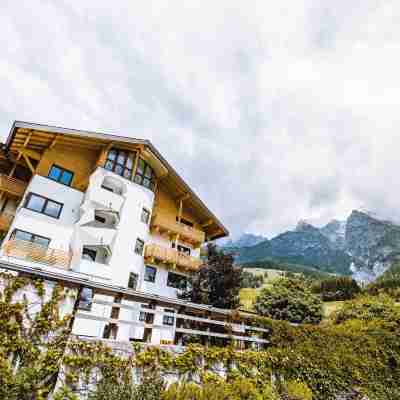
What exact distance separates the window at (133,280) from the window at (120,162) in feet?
26.7

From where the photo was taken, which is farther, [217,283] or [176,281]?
[176,281]

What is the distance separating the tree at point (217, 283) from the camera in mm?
21016

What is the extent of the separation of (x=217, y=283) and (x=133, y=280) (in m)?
6.71

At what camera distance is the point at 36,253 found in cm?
1736

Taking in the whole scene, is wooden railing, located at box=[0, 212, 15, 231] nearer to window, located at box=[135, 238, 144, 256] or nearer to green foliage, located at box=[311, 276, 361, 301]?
window, located at box=[135, 238, 144, 256]

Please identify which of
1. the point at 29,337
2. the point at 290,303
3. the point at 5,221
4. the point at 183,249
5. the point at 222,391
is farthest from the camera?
the point at 183,249

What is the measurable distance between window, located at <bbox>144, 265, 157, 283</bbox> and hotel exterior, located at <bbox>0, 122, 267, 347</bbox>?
0.09 metres

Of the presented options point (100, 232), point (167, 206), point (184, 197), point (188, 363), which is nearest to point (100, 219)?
point (100, 232)

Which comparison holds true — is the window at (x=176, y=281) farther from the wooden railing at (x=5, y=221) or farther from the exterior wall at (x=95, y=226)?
the wooden railing at (x=5, y=221)

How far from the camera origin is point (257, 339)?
11.5 metres

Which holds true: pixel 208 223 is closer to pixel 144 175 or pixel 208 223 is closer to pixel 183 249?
pixel 183 249

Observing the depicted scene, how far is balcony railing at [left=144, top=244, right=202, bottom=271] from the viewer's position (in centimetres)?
2322

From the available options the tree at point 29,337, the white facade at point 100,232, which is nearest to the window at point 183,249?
the white facade at point 100,232

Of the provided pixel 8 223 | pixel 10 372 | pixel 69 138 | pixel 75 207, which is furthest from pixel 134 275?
pixel 10 372
